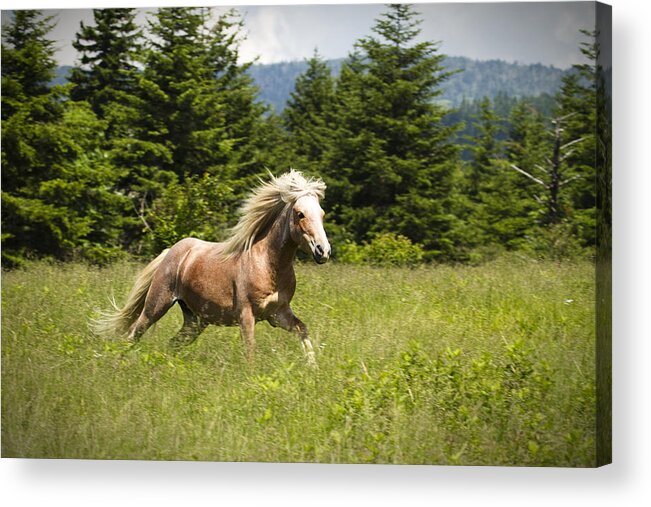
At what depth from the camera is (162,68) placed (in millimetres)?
10867

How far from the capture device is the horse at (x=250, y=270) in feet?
23.9

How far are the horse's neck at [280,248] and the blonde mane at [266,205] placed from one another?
0.11 m

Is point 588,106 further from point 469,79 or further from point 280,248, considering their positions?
point 469,79

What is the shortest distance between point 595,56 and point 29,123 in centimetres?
494

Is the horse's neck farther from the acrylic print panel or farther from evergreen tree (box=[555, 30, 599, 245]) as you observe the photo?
evergreen tree (box=[555, 30, 599, 245])

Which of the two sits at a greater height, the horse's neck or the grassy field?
the horse's neck

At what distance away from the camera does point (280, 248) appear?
745cm

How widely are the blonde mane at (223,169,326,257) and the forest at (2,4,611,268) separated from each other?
136 cm

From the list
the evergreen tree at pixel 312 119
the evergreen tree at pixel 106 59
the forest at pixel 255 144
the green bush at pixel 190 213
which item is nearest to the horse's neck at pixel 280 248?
the forest at pixel 255 144

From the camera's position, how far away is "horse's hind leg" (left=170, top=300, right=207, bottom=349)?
7883mm

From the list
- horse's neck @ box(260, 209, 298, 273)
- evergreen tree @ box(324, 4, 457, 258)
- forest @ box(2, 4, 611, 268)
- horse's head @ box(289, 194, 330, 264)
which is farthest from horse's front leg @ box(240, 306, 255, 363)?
evergreen tree @ box(324, 4, 457, 258)

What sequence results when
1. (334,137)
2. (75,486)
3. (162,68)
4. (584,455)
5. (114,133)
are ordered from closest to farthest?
(584,455) → (75,486) → (162,68) → (114,133) → (334,137)

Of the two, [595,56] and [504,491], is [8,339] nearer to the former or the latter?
[504,491]

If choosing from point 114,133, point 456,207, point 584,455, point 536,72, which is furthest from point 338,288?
point 456,207
